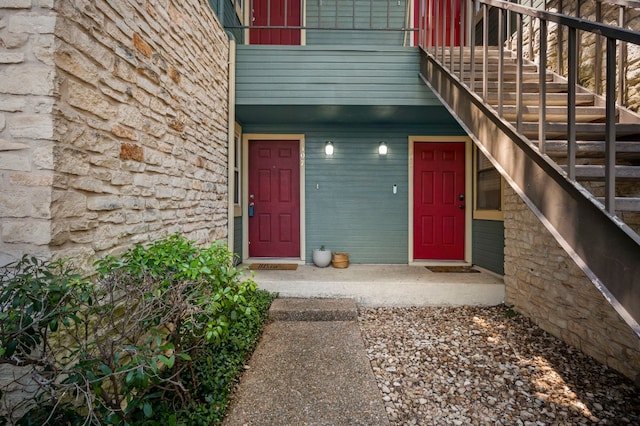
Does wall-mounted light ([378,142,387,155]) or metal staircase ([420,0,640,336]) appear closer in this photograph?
metal staircase ([420,0,640,336])

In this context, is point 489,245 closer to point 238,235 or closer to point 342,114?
point 342,114

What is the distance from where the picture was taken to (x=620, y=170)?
1.63 m

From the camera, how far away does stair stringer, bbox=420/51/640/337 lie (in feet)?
4.20

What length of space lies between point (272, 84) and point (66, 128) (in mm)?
2623

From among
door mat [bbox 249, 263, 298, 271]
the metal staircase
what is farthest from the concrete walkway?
the metal staircase

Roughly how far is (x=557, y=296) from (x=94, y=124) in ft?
12.9

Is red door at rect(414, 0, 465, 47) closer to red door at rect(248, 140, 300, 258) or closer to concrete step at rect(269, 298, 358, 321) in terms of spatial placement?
red door at rect(248, 140, 300, 258)

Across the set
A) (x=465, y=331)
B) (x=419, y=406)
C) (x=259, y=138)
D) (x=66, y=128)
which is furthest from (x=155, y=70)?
(x=465, y=331)

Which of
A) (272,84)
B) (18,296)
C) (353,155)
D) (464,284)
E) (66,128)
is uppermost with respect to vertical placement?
(272,84)

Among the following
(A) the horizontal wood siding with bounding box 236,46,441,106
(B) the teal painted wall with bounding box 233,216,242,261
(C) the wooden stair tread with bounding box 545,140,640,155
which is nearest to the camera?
(C) the wooden stair tread with bounding box 545,140,640,155

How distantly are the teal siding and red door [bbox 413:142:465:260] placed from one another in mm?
233

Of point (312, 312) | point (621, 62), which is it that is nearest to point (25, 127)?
point (312, 312)

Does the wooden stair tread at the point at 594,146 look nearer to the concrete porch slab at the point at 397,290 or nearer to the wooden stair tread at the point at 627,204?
the wooden stair tread at the point at 627,204

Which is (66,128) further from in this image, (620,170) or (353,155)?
(353,155)
